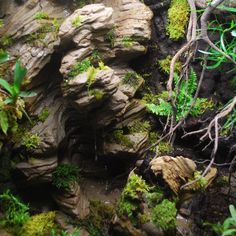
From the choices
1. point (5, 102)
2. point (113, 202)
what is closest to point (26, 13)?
point (5, 102)

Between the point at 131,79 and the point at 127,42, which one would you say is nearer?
the point at 127,42

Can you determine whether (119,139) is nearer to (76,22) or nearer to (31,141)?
(31,141)

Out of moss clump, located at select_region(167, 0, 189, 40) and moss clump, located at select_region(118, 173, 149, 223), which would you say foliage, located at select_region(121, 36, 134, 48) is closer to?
moss clump, located at select_region(167, 0, 189, 40)

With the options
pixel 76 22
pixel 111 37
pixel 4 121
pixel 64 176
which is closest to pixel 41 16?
pixel 76 22

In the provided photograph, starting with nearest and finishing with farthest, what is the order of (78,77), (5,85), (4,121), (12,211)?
1. (5,85)
2. (4,121)
3. (78,77)
4. (12,211)

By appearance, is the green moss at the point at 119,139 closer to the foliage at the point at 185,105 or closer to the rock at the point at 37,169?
the foliage at the point at 185,105

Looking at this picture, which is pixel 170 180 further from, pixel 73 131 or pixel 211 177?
pixel 73 131

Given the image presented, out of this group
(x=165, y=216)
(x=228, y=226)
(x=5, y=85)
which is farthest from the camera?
(x=5, y=85)
